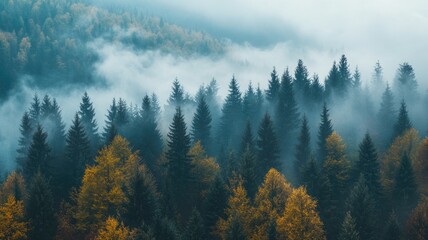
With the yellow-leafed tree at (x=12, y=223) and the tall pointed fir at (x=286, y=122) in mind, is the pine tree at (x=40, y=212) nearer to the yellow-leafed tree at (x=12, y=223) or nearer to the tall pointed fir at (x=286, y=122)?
the yellow-leafed tree at (x=12, y=223)

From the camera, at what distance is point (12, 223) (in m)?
61.2

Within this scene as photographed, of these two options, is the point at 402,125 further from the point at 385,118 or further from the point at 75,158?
the point at 75,158

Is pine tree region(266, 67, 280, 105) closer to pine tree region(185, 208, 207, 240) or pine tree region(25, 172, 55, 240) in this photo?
pine tree region(185, 208, 207, 240)

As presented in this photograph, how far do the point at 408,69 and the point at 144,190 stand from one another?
92.2 meters

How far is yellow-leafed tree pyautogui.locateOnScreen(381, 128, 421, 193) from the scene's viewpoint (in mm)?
82500

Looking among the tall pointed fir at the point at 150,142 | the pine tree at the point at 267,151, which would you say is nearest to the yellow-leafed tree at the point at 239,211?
the pine tree at the point at 267,151

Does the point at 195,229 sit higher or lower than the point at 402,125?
lower

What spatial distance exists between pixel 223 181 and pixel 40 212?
912 inches

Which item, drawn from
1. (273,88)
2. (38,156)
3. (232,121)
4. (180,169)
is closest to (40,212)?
(38,156)

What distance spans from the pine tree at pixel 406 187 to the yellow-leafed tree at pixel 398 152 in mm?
5374

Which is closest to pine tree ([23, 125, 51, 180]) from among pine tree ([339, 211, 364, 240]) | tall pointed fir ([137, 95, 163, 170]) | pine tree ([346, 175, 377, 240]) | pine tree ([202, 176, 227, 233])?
tall pointed fir ([137, 95, 163, 170])

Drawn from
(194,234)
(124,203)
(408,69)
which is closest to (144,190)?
(124,203)

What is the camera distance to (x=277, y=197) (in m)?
64.3

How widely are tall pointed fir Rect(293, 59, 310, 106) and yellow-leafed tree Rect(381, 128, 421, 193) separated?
1128 inches
